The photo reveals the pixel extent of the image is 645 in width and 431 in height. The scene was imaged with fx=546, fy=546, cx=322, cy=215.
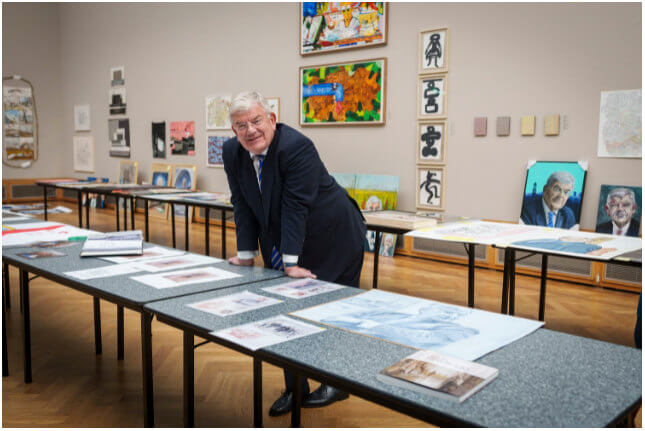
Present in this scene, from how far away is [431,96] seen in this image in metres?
5.84

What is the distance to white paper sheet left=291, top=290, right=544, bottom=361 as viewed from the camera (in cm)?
136

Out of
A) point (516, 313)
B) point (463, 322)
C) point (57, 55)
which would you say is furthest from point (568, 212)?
point (57, 55)

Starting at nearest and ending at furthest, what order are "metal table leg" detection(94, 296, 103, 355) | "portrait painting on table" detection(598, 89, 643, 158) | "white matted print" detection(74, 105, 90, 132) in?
"metal table leg" detection(94, 296, 103, 355) → "portrait painting on table" detection(598, 89, 643, 158) → "white matted print" detection(74, 105, 90, 132)

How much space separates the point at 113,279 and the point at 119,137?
8.85 metres

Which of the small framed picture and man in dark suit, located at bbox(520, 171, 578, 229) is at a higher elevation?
the small framed picture

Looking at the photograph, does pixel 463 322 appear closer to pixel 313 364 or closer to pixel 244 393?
pixel 313 364

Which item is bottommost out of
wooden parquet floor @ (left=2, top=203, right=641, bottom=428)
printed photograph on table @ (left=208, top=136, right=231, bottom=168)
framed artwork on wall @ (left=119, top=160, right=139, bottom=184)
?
wooden parquet floor @ (left=2, top=203, right=641, bottom=428)

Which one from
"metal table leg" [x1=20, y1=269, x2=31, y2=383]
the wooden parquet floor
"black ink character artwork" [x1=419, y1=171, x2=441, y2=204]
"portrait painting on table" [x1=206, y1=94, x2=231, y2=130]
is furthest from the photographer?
"portrait painting on table" [x1=206, y1=94, x2=231, y2=130]

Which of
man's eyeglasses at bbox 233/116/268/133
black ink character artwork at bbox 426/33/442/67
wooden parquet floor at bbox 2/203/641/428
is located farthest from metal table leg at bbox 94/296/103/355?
black ink character artwork at bbox 426/33/442/67

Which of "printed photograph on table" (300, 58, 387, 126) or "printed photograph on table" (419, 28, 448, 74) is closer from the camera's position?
"printed photograph on table" (419, 28, 448, 74)

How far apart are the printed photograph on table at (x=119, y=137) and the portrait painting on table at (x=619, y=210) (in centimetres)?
803

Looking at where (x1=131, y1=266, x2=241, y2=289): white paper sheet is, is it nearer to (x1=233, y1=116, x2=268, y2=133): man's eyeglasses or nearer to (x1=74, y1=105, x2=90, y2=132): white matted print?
(x1=233, y1=116, x2=268, y2=133): man's eyeglasses

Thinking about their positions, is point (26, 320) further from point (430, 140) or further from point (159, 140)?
point (159, 140)

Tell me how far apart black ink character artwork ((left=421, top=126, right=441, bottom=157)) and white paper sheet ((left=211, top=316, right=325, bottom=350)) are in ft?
15.1
